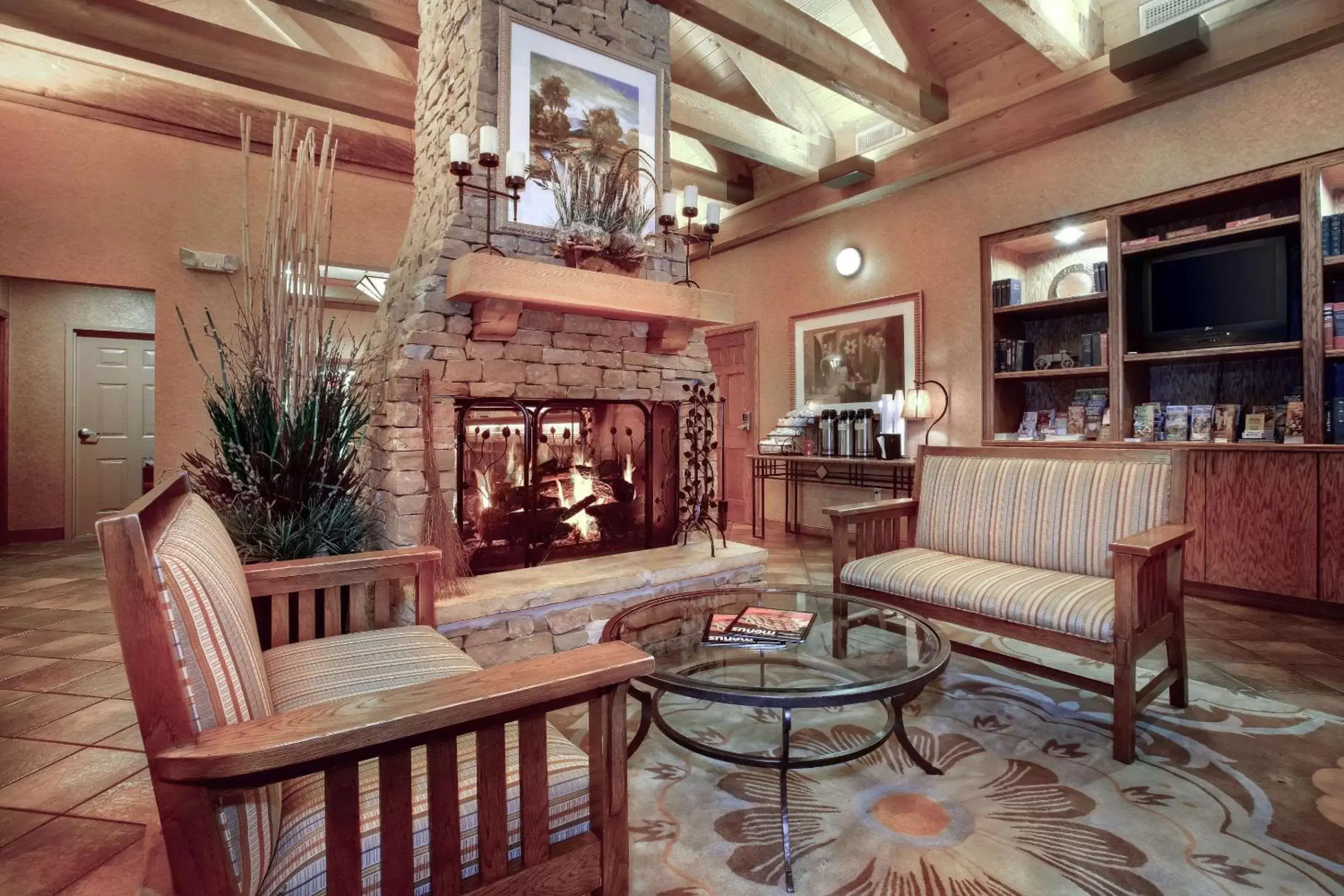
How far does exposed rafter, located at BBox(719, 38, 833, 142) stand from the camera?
489 centimetres

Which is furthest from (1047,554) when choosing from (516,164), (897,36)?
(897,36)

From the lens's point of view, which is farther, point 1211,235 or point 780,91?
point 780,91

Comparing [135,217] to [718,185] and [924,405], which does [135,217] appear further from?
[924,405]

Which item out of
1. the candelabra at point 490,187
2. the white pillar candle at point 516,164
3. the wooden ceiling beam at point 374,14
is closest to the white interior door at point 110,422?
the wooden ceiling beam at point 374,14

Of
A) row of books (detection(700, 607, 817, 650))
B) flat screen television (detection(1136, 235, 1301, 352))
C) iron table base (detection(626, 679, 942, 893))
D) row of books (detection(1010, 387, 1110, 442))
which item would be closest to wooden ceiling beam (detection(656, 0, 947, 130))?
flat screen television (detection(1136, 235, 1301, 352))

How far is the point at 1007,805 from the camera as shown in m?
1.72

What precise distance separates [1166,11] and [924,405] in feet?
8.31

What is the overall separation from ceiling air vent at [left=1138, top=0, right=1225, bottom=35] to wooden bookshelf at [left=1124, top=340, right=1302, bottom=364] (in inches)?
67.6

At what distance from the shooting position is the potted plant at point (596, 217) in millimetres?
2918

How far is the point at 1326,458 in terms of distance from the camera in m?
3.21

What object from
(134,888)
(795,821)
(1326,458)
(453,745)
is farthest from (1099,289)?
(134,888)

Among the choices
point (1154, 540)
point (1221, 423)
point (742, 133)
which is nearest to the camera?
point (1154, 540)

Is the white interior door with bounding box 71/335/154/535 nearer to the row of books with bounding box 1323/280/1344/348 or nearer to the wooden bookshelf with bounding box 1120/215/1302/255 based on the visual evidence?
the wooden bookshelf with bounding box 1120/215/1302/255

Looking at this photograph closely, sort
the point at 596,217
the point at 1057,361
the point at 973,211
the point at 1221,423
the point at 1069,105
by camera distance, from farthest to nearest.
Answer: the point at 973,211 → the point at 1057,361 → the point at 1069,105 → the point at 1221,423 → the point at 596,217
